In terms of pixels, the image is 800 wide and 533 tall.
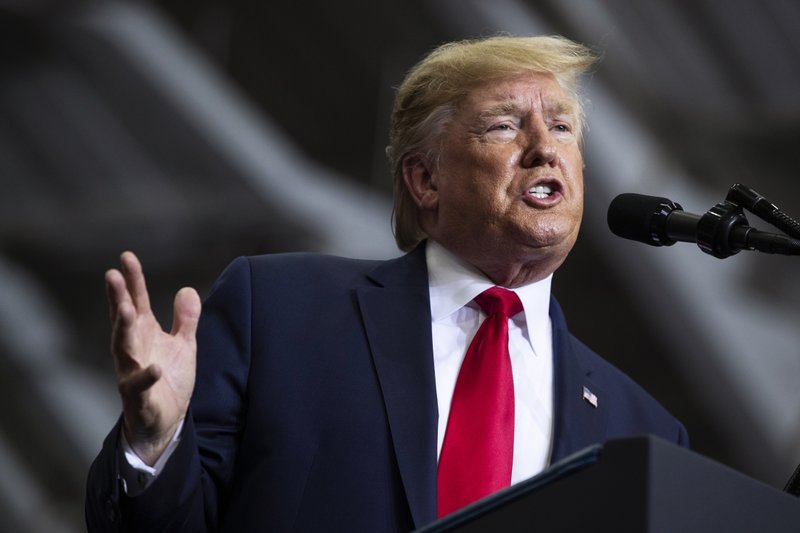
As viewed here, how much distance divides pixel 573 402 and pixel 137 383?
36.3 inches

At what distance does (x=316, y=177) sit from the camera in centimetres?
279

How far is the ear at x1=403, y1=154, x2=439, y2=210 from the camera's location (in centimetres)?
227

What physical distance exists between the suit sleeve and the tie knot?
0.44 m

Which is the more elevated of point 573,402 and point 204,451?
point 573,402

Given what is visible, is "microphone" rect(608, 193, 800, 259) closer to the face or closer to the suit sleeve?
the face

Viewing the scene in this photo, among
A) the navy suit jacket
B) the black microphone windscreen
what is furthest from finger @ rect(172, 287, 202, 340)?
the black microphone windscreen

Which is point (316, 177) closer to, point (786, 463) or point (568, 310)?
point (568, 310)

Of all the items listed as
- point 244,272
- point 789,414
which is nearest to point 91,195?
point 244,272

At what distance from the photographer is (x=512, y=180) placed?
2.10m

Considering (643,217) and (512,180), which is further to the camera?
(512,180)

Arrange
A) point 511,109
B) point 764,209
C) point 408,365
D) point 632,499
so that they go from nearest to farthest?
point 632,499
point 764,209
point 408,365
point 511,109

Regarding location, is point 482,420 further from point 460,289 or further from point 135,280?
point 135,280

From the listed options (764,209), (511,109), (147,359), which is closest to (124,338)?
(147,359)

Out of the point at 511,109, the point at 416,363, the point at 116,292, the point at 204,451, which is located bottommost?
the point at 204,451
